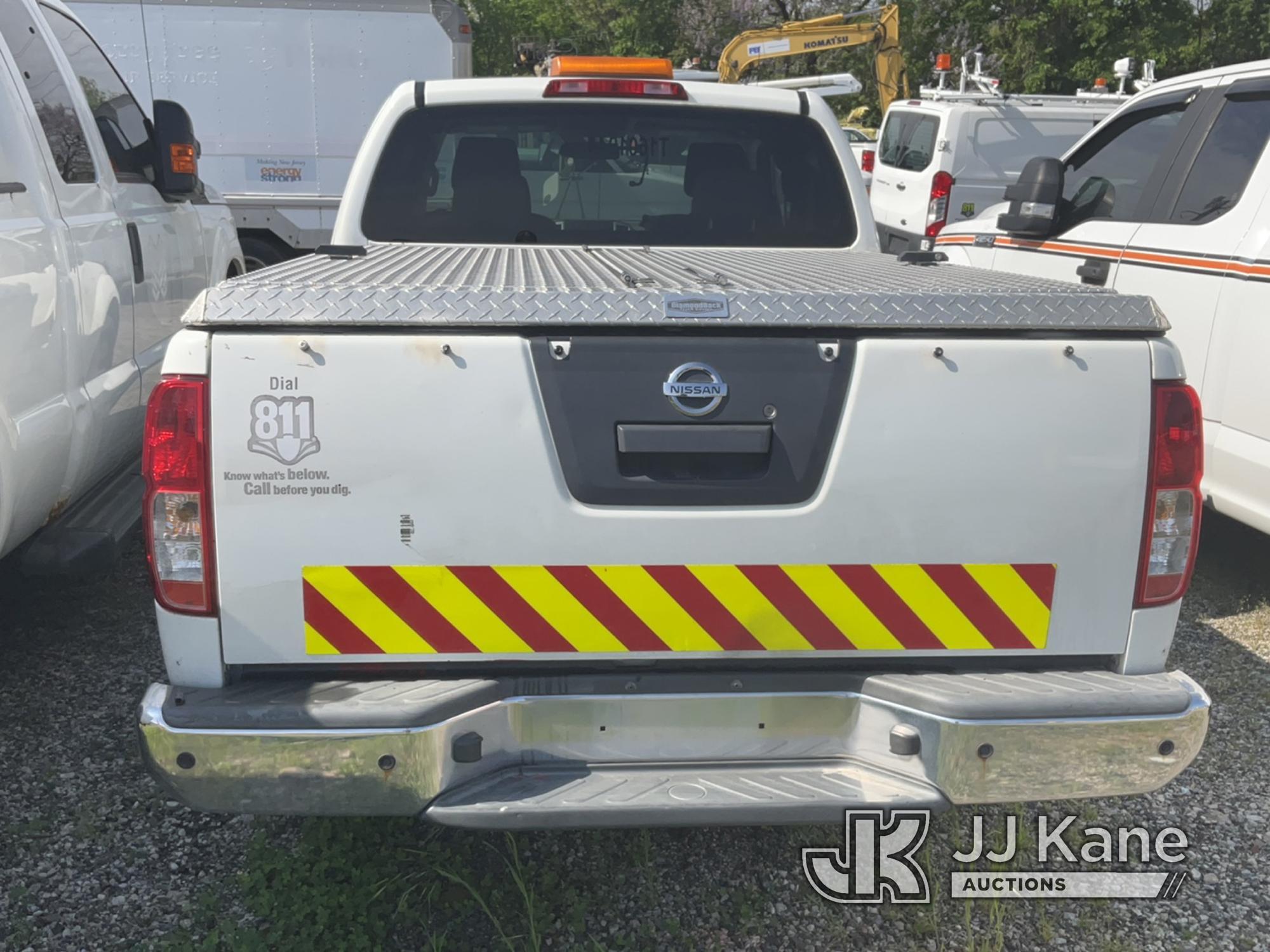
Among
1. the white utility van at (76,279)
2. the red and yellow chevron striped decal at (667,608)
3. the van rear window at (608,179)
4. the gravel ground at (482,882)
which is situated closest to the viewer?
the red and yellow chevron striped decal at (667,608)

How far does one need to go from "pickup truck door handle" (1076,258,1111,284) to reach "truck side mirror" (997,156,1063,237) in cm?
43

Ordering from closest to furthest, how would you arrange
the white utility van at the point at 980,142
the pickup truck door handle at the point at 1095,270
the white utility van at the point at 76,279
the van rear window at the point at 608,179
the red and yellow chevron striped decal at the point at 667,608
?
the red and yellow chevron striped decal at the point at 667,608 → the white utility van at the point at 76,279 → the van rear window at the point at 608,179 → the pickup truck door handle at the point at 1095,270 → the white utility van at the point at 980,142

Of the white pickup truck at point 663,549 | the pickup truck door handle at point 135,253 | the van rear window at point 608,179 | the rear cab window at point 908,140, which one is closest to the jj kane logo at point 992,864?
the white pickup truck at point 663,549

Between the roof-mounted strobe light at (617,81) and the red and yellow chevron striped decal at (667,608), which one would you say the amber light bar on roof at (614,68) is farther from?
the red and yellow chevron striped decal at (667,608)

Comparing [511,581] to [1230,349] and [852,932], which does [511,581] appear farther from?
[1230,349]

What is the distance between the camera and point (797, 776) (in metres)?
2.38

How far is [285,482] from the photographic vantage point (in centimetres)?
220

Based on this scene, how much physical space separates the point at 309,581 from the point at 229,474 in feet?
0.88

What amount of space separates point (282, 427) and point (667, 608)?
869 mm

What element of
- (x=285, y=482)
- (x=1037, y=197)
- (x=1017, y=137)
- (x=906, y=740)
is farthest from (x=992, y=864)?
(x=1017, y=137)

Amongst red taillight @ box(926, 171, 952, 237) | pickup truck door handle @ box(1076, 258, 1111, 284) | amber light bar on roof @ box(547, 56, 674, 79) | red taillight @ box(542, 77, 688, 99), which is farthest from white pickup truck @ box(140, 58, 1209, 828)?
red taillight @ box(926, 171, 952, 237)

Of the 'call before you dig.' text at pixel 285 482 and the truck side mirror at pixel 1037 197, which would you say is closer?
the 'call before you dig.' text at pixel 285 482

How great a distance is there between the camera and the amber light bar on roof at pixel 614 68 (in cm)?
407

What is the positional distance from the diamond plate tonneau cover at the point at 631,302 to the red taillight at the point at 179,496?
162 mm
